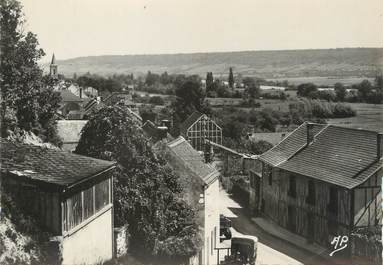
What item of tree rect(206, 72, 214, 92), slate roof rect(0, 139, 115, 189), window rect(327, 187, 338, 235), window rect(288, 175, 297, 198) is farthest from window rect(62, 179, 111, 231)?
tree rect(206, 72, 214, 92)

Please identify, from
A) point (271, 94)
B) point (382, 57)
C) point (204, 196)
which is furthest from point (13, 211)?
point (271, 94)

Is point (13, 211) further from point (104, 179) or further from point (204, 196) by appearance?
point (204, 196)

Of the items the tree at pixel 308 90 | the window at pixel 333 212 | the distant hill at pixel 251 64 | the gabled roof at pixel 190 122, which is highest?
the distant hill at pixel 251 64

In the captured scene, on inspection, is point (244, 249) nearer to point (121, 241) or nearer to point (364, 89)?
point (121, 241)

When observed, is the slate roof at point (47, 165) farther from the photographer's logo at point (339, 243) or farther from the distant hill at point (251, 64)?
the distant hill at point (251, 64)

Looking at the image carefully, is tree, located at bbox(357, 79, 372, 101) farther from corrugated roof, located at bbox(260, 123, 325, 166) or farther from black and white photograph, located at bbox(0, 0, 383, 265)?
corrugated roof, located at bbox(260, 123, 325, 166)

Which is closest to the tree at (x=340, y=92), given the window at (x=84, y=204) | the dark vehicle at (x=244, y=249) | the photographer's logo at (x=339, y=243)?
the photographer's logo at (x=339, y=243)
